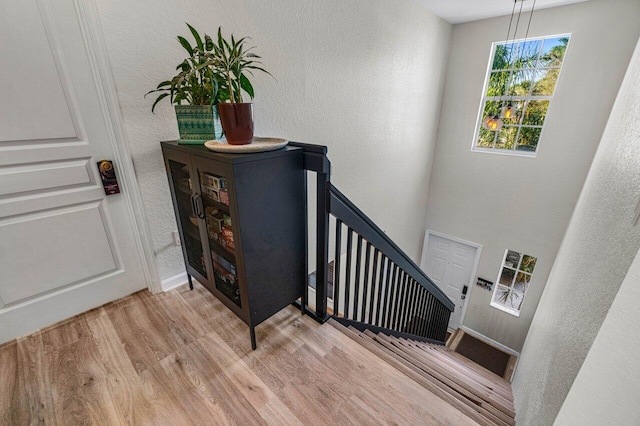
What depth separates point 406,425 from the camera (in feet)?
3.75

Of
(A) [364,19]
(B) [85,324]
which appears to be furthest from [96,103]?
(A) [364,19]

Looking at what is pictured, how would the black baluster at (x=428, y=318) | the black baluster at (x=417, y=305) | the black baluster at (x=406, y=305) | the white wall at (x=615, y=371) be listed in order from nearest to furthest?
the white wall at (x=615, y=371) < the black baluster at (x=406, y=305) < the black baluster at (x=417, y=305) < the black baluster at (x=428, y=318)

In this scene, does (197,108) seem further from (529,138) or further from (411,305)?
(529,138)

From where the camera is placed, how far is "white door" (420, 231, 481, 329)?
A: 4977 mm

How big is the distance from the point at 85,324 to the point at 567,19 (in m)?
5.83

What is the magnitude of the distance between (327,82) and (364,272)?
1.85 meters

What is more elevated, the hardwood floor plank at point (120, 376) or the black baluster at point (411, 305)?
the hardwood floor plank at point (120, 376)

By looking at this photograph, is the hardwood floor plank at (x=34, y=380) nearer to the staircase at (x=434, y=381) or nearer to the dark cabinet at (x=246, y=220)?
the dark cabinet at (x=246, y=220)

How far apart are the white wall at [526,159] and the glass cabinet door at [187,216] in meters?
4.47

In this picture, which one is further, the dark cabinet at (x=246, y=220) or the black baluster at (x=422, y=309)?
the black baluster at (x=422, y=309)

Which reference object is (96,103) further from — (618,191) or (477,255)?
(477,255)

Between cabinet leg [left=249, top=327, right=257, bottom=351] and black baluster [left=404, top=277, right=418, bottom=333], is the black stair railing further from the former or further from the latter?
cabinet leg [left=249, top=327, right=257, bottom=351]

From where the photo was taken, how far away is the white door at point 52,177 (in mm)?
1271

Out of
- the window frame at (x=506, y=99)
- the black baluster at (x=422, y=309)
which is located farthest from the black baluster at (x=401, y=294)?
the window frame at (x=506, y=99)
